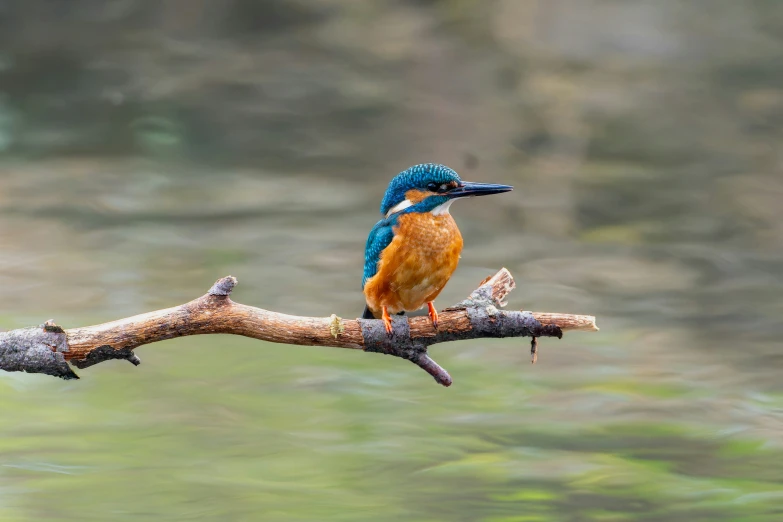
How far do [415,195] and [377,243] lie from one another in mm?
210

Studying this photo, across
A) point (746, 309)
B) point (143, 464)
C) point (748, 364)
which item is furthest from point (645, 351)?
point (143, 464)

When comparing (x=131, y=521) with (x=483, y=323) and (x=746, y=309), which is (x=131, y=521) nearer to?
(x=483, y=323)

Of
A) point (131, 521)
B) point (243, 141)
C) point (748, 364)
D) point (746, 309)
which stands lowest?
point (131, 521)

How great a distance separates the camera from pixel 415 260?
11.2 ft

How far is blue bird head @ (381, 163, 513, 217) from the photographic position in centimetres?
341

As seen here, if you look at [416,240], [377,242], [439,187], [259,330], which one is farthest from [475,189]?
[259,330]

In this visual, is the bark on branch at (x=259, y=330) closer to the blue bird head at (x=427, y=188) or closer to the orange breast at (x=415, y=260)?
the orange breast at (x=415, y=260)

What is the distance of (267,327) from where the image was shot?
10.2 feet

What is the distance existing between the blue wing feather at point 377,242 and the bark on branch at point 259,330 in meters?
0.34

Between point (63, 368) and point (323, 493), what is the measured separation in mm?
2952

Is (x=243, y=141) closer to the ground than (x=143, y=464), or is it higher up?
higher up

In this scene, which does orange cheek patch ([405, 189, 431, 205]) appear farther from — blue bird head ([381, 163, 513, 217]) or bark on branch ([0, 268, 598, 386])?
bark on branch ([0, 268, 598, 386])

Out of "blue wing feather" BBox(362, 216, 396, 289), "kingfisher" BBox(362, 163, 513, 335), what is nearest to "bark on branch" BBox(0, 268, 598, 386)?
"kingfisher" BBox(362, 163, 513, 335)

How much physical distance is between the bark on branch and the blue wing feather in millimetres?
343
